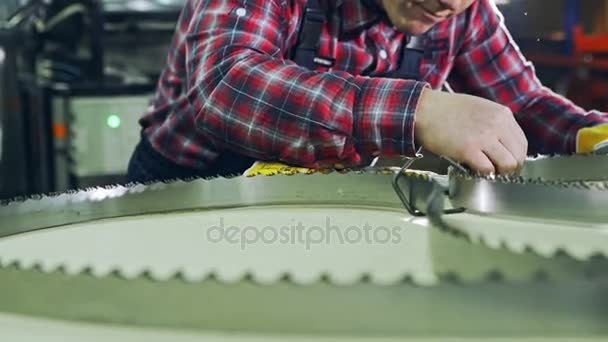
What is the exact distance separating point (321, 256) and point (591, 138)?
45cm

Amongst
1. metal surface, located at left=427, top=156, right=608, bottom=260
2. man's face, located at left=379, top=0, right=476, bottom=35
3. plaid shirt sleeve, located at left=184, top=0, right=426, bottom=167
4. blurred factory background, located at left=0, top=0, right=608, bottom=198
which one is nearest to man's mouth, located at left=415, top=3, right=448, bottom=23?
man's face, located at left=379, top=0, right=476, bottom=35

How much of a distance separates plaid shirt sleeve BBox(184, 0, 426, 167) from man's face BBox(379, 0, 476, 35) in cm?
9

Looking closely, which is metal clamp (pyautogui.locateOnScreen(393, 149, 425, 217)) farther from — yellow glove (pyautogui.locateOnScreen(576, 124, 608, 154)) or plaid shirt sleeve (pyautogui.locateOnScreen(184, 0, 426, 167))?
yellow glove (pyautogui.locateOnScreen(576, 124, 608, 154))

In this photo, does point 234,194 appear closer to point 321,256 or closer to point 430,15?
point 321,256

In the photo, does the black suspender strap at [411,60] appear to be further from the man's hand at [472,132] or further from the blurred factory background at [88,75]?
the blurred factory background at [88,75]

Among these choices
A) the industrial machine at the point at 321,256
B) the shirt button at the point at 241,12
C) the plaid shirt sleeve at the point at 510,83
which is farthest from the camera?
the plaid shirt sleeve at the point at 510,83

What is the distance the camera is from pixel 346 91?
22.4 inches

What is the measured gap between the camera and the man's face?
Result: 642 mm

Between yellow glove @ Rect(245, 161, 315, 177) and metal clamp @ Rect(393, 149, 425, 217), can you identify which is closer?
metal clamp @ Rect(393, 149, 425, 217)

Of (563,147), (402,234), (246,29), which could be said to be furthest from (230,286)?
(563,147)

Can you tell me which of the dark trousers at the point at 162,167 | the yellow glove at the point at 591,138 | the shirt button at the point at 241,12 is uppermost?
the shirt button at the point at 241,12

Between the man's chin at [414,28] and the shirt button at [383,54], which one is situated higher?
the man's chin at [414,28]

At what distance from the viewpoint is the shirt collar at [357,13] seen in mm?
650
